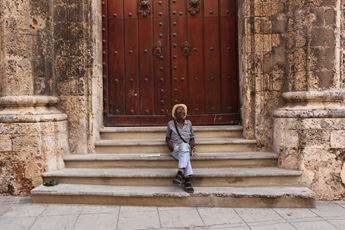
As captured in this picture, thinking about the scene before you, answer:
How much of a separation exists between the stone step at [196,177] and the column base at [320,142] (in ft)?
0.70

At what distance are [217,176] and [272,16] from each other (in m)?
2.23

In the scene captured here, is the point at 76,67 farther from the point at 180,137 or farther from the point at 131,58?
the point at 180,137

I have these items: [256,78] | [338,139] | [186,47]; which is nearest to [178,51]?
[186,47]

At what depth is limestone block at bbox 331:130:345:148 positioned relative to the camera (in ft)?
Result: 13.7

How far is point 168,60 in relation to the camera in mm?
5293

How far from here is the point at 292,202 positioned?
3863 mm

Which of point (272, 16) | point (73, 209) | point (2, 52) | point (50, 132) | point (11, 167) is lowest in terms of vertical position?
point (73, 209)

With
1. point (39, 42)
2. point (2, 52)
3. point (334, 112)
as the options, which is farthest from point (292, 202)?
point (2, 52)

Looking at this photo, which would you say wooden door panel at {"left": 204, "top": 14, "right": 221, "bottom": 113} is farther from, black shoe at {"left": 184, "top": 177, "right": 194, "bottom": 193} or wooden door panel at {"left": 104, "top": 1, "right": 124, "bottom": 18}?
black shoe at {"left": 184, "top": 177, "right": 194, "bottom": 193}

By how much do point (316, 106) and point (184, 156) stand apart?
66.8 inches

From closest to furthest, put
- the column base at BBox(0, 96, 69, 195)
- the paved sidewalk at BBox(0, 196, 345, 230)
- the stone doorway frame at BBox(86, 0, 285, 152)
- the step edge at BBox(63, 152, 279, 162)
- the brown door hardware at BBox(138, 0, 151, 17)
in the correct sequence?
the paved sidewalk at BBox(0, 196, 345, 230)
the column base at BBox(0, 96, 69, 195)
the step edge at BBox(63, 152, 279, 162)
the stone doorway frame at BBox(86, 0, 285, 152)
the brown door hardware at BBox(138, 0, 151, 17)

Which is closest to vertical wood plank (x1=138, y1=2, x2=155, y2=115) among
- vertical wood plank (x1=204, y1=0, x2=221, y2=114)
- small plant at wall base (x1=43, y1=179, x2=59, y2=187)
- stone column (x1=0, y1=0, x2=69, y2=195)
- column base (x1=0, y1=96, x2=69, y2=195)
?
vertical wood plank (x1=204, y1=0, x2=221, y2=114)

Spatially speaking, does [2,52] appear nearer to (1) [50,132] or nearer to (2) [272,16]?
(1) [50,132]

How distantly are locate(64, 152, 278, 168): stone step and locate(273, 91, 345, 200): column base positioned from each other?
1.31ft
